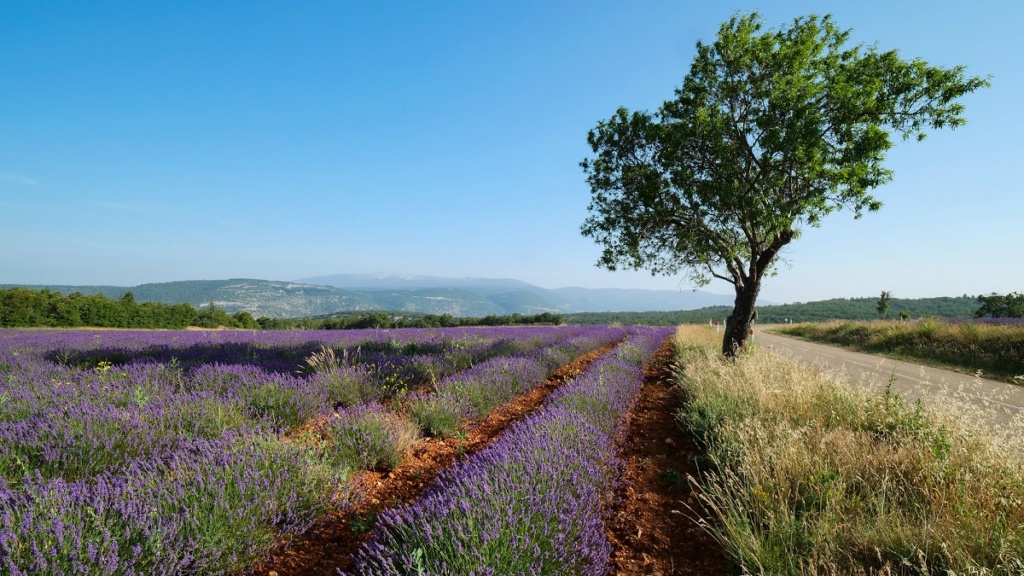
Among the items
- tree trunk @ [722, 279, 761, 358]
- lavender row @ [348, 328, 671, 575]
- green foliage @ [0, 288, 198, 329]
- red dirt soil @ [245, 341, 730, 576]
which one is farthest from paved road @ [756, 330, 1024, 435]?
green foliage @ [0, 288, 198, 329]

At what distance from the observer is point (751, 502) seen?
2.95 meters

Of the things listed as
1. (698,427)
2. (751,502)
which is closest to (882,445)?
(751,502)

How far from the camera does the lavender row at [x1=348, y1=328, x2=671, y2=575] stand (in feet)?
6.50

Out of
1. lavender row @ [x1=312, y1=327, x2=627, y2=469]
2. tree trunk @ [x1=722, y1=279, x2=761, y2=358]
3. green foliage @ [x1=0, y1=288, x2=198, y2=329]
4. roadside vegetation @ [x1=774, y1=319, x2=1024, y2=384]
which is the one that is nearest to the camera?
lavender row @ [x1=312, y1=327, x2=627, y2=469]

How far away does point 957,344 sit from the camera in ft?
44.0

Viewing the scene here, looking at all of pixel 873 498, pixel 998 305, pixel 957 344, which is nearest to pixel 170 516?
pixel 873 498

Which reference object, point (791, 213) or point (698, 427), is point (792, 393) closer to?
point (698, 427)

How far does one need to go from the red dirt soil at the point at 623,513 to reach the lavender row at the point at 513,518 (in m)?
0.23

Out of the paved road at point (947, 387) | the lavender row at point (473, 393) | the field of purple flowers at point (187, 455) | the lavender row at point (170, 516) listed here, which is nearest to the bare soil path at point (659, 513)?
the field of purple flowers at point (187, 455)

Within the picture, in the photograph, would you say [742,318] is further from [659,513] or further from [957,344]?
[957,344]

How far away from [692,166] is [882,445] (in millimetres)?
7102

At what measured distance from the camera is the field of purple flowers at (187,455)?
204cm

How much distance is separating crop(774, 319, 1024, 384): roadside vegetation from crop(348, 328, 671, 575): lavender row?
9.61m

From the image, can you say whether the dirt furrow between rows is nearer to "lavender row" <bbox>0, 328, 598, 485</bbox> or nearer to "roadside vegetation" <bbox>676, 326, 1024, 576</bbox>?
"lavender row" <bbox>0, 328, 598, 485</bbox>
